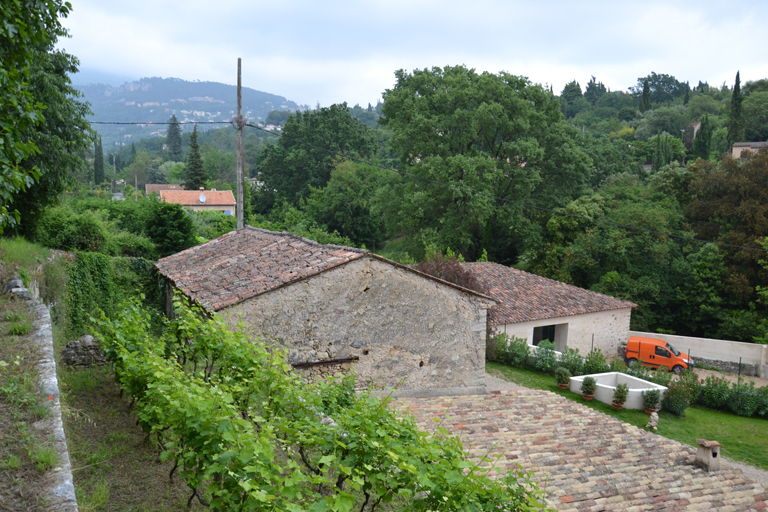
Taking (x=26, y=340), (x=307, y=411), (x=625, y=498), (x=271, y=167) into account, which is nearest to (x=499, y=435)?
(x=625, y=498)

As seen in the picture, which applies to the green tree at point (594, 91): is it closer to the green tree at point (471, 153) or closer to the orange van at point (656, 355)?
the green tree at point (471, 153)

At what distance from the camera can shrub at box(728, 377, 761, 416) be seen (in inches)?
643

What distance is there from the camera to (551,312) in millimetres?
21719

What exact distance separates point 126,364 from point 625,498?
7664 millimetres

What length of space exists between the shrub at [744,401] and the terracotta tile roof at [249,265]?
10895mm

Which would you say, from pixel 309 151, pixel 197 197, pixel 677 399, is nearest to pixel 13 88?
pixel 677 399

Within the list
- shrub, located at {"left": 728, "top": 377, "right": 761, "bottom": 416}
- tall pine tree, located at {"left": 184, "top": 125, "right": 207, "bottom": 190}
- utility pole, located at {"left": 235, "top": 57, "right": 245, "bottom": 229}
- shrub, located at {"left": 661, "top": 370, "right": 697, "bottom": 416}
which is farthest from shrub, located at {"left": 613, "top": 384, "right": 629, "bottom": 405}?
tall pine tree, located at {"left": 184, "top": 125, "right": 207, "bottom": 190}

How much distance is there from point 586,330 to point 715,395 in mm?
6521

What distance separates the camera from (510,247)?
3516cm

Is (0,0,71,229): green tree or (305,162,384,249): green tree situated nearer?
(0,0,71,229): green tree

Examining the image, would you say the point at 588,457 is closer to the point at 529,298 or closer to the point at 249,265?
the point at 249,265

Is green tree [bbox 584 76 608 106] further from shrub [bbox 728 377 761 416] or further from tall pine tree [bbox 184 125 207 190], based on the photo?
shrub [bbox 728 377 761 416]

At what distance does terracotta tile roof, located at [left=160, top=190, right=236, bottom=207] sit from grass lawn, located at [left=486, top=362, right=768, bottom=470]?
45.0 meters

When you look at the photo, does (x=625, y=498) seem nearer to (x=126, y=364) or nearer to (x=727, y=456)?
(x=727, y=456)
